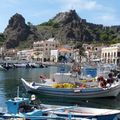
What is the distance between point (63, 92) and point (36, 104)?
16087 millimetres

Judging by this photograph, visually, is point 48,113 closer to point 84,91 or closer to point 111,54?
point 84,91

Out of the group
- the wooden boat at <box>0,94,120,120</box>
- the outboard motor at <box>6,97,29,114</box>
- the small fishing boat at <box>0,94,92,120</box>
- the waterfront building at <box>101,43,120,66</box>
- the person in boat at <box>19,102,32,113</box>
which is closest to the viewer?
the small fishing boat at <box>0,94,92,120</box>

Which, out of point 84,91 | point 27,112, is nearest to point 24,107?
point 27,112

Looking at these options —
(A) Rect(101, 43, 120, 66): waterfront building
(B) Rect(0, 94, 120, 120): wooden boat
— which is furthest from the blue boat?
(A) Rect(101, 43, 120, 66): waterfront building

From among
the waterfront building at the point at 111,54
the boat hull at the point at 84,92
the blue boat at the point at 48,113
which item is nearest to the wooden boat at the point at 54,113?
the blue boat at the point at 48,113

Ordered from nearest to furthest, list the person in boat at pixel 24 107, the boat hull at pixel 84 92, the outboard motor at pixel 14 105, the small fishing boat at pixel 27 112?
the small fishing boat at pixel 27 112 → the person in boat at pixel 24 107 → the outboard motor at pixel 14 105 → the boat hull at pixel 84 92

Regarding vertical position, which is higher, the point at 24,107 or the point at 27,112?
the point at 24,107

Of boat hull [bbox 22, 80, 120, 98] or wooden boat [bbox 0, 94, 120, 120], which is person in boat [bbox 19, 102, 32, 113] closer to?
wooden boat [bbox 0, 94, 120, 120]

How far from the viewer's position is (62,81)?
50.7m

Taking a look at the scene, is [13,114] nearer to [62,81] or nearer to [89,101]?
[89,101]

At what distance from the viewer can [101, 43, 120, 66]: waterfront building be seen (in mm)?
174875

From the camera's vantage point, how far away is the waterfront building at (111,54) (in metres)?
175

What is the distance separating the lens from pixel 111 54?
179750mm

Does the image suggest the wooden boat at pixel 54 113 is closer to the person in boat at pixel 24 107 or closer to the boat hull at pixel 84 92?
the person in boat at pixel 24 107
